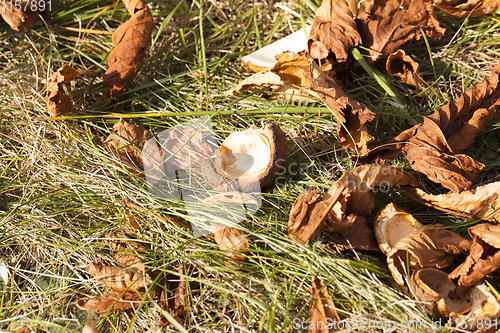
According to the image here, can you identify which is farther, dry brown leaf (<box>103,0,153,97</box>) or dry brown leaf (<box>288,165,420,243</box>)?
dry brown leaf (<box>103,0,153,97</box>)

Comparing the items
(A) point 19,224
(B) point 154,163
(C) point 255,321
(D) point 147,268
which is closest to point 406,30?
(B) point 154,163

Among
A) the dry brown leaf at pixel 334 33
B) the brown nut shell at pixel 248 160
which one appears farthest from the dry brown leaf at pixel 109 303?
the dry brown leaf at pixel 334 33

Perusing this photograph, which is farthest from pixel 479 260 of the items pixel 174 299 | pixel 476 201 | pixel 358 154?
pixel 174 299

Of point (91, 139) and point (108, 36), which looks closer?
point (91, 139)

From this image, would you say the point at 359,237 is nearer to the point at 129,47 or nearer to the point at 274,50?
the point at 274,50

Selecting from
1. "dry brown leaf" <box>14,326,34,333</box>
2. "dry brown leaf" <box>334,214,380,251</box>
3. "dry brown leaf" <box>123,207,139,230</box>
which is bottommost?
"dry brown leaf" <box>14,326,34,333</box>

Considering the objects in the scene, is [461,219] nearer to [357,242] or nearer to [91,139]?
[357,242]

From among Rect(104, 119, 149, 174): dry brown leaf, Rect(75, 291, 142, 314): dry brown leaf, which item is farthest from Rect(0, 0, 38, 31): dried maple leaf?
Rect(75, 291, 142, 314): dry brown leaf

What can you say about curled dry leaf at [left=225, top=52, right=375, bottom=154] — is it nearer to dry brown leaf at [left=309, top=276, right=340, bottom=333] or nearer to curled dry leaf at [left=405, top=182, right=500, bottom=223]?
curled dry leaf at [left=405, top=182, right=500, bottom=223]
